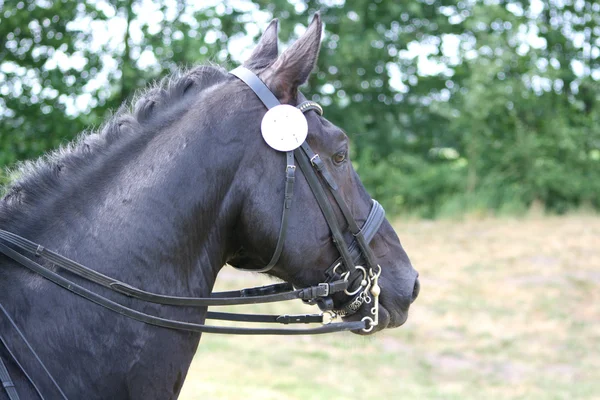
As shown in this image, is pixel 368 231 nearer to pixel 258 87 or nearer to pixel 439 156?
pixel 258 87

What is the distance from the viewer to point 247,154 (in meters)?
2.45

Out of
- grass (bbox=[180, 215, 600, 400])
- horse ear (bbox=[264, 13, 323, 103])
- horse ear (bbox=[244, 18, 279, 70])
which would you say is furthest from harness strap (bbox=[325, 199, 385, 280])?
grass (bbox=[180, 215, 600, 400])

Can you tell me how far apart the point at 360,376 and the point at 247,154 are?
706 cm

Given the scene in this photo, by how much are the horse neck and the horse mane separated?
52 millimetres

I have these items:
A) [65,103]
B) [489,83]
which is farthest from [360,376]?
[489,83]

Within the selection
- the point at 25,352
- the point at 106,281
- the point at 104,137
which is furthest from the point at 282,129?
the point at 25,352

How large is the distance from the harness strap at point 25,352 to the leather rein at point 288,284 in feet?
0.60

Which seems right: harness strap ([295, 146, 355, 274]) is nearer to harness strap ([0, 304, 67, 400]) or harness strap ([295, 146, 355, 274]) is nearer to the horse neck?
the horse neck

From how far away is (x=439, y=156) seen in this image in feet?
66.4

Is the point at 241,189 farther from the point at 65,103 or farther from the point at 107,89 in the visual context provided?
the point at 107,89

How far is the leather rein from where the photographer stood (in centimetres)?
226

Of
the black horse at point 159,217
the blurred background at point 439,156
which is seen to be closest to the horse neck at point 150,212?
the black horse at point 159,217

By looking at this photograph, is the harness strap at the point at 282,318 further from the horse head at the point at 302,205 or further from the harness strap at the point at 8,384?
the harness strap at the point at 8,384

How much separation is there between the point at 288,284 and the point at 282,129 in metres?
0.68
